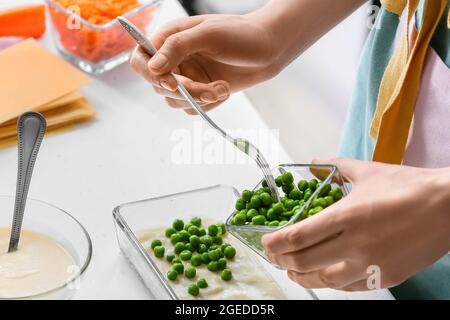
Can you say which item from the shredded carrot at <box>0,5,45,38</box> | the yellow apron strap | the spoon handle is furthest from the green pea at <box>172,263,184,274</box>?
A: the shredded carrot at <box>0,5,45,38</box>

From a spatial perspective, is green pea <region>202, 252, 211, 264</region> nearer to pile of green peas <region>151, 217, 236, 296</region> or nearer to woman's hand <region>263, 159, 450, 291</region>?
pile of green peas <region>151, 217, 236, 296</region>

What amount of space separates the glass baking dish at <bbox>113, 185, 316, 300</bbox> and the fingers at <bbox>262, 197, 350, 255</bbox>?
21 cm

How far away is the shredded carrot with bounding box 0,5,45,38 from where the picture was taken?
1592mm

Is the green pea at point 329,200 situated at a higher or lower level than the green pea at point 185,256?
higher

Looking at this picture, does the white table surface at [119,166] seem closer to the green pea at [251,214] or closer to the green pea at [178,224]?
the green pea at [178,224]

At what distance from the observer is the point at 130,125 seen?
1.43m

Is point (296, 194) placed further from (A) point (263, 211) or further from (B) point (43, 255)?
(B) point (43, 255)

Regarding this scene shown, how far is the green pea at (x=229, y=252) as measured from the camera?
1099 mm

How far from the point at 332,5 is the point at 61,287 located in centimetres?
69

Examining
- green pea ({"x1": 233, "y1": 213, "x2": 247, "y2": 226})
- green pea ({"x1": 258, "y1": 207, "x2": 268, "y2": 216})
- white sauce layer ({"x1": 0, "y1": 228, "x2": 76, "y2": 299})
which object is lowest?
white sauce layer ({"x1": 0, "y1": 228, "x2": 76, "y2": 299})

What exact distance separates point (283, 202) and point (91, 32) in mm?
710

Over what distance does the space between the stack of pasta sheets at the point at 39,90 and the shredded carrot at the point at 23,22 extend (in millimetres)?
74

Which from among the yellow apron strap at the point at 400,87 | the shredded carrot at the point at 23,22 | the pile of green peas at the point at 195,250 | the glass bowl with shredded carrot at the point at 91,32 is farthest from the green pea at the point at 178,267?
the shredded carrot at the point at 23,22

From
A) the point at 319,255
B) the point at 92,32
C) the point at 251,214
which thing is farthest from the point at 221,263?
the point at 92,32
